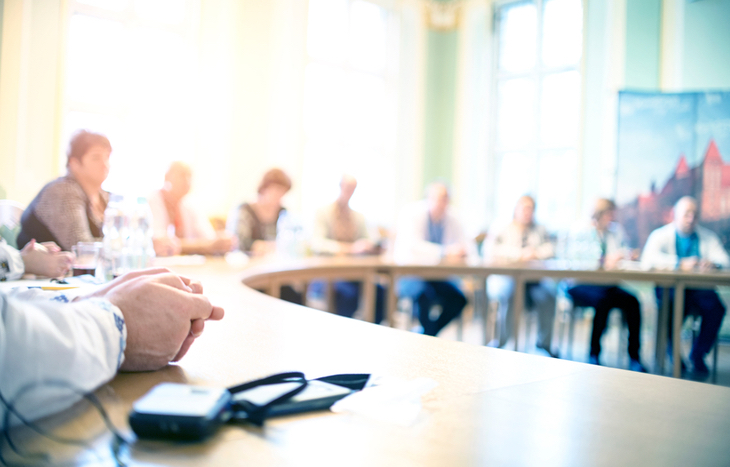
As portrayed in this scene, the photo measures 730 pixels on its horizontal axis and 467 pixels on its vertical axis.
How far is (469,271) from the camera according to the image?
10.3ft

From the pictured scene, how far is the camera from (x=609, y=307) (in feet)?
11.7

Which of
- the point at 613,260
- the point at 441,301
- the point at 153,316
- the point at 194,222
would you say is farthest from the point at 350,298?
the point at 153,316

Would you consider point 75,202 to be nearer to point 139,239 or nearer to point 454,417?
point 139,239

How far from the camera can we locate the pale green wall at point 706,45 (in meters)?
4.91

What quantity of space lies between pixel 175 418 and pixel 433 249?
3545 mm

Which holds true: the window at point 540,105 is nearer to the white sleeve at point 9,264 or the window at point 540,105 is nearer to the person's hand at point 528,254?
the person's hand at point 528,254

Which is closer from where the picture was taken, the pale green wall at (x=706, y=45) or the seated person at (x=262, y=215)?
the seated person at (x=262, y=215)

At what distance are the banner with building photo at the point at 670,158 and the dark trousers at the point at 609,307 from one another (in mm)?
1758

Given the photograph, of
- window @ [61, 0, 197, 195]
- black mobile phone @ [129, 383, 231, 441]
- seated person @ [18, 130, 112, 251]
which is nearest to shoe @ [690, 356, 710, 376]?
seated person @ [18, 130, 112, 251]

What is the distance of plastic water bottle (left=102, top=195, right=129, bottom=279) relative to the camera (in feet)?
5.30

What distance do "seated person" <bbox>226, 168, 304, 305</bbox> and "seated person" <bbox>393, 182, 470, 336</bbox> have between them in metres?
0.87

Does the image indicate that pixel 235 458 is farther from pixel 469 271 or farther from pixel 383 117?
pixel 383 117

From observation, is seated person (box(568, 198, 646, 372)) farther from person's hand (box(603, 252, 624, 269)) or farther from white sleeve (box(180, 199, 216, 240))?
white sleeve (box(180, 199, 216, 240))

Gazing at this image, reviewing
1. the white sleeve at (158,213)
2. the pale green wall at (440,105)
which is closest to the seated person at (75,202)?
the white sleeve at (158,213)
